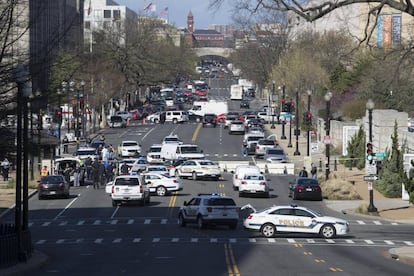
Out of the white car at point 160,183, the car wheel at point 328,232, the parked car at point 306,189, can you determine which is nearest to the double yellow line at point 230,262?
the car wheel at point 328,232

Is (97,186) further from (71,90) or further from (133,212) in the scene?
(71,90)

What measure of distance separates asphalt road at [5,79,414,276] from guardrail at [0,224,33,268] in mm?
814

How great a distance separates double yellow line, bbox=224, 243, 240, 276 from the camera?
91.5 ft

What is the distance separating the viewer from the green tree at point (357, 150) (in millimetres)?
73188

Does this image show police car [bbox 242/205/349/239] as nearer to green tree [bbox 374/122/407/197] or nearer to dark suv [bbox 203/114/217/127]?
green tree [bbox 374/122/407/197]

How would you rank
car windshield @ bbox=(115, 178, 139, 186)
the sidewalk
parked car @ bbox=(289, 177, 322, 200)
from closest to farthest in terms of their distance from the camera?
1. the sidewalk
2. car windshield @ bbox=(115, 178, 139, 186)
3. parked car @ bbox=(289, 177, 322, 200)

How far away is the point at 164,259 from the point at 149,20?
416 feet

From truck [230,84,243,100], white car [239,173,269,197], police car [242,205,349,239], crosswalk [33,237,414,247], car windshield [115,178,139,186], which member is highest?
truck [230,84,243,100]

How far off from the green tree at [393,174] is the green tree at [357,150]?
38.1 ft

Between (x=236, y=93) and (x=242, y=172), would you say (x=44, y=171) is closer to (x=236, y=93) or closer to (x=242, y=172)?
(x=242, y=172)

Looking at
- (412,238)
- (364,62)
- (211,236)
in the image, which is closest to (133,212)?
(211,236)

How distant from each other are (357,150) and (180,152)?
12542 mm

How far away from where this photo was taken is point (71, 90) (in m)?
30.0

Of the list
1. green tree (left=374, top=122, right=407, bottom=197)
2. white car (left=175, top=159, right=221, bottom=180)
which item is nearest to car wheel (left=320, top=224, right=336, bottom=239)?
green tree (left=374, top=122, right=407, bottom=197)
